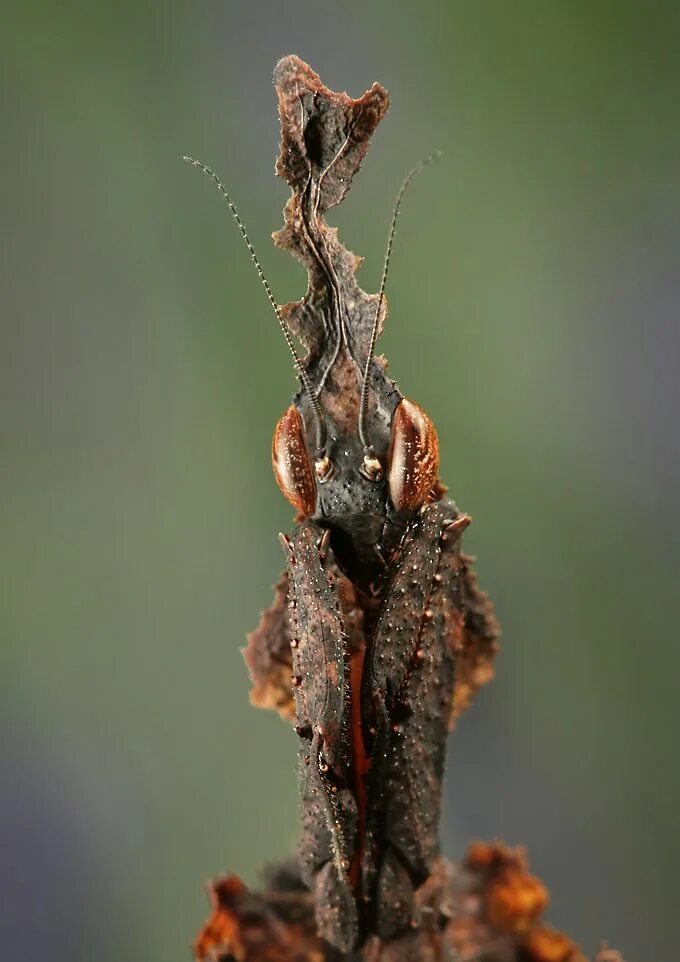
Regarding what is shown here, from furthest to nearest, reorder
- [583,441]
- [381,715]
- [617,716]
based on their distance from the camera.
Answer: [617,716] → [583,441] → [381,715]

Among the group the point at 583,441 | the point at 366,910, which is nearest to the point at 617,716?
the point at 583,441

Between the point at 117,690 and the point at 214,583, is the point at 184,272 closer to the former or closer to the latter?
the point at 214,583

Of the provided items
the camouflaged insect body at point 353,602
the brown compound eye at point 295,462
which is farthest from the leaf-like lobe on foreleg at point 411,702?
the brown compound eye at point 295,462

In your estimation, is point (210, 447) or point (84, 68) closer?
point (84, 68)

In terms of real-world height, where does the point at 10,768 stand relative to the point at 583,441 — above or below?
below

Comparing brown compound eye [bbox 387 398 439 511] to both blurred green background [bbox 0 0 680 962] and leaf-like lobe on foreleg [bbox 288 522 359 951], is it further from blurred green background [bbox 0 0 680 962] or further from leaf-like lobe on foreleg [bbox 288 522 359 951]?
blurred green background [bbox 0 0 680 962]

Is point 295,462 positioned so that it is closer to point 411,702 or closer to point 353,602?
point 353,602

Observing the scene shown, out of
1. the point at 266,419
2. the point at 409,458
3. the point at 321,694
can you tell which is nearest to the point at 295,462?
the point at 409,458
